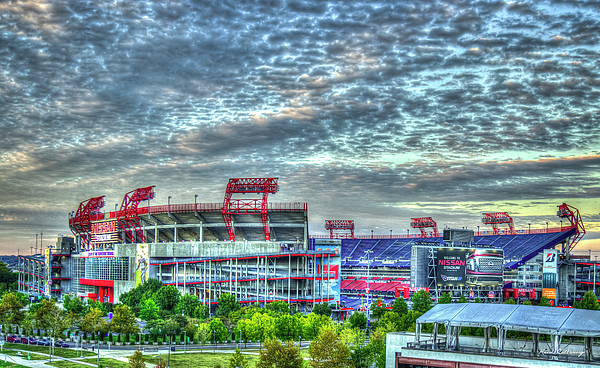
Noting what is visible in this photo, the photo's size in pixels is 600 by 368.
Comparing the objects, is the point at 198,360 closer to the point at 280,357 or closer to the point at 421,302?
the point at 280,357

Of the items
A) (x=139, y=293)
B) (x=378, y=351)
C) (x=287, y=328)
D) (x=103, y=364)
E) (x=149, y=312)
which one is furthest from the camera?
(x=139, y=293)

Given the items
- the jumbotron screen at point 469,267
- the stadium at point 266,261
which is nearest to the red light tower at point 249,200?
the stadium at point 266,261

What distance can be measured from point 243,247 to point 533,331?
9873cm

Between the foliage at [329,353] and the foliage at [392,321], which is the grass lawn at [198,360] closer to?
the foliage at [329,353]

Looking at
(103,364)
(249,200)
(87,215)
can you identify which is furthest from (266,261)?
(87,215)

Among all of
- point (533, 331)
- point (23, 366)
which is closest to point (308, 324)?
point (23, 366)

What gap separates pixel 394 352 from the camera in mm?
55562

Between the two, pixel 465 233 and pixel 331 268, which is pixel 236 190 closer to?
pixel 331 268

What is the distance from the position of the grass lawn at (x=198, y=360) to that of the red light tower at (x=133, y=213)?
85.8 metres

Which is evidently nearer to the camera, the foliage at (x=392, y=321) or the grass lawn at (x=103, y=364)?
the grass lawn at (x=103, y=364)

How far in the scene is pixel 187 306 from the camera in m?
108

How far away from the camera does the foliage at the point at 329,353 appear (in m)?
58.5

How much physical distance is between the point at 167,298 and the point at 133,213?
56647 millimetres

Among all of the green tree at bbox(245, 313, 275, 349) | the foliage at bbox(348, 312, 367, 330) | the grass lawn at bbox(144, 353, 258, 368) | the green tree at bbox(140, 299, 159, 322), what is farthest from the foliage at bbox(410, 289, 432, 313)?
the green tree at bbox(140, 299, 159, 322)
